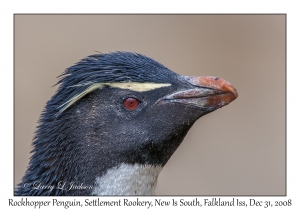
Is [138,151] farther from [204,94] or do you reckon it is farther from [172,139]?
[204,94]

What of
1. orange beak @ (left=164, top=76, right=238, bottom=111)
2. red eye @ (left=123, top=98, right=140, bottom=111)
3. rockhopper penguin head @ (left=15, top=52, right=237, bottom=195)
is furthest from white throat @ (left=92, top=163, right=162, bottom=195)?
orange beak @ (left=164, top=76, right=238, bottom=111)

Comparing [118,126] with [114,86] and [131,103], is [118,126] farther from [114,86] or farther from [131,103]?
[114,86]

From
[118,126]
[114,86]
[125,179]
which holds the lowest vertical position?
[125,179]

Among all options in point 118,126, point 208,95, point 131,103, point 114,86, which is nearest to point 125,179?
point 118,126

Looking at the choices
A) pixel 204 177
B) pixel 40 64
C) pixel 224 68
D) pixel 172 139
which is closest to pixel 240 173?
pixel 204 177

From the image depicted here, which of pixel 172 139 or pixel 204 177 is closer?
pixel 172 139

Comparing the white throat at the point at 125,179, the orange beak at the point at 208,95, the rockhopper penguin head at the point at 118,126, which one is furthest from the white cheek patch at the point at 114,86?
the white throat at the point at 125,179

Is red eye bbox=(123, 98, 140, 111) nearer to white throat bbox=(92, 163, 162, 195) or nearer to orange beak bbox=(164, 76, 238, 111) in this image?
orange beak bbox=(164, 76, 238, 111)
